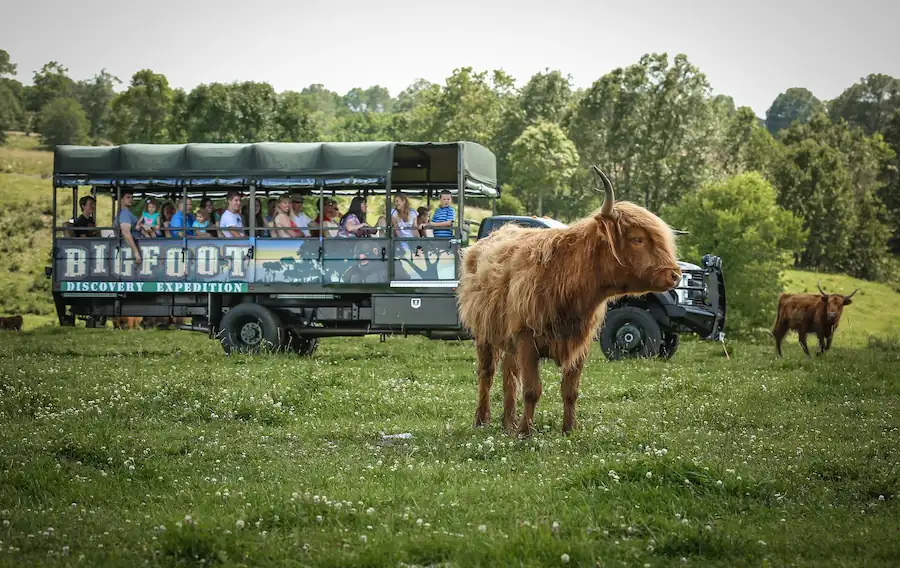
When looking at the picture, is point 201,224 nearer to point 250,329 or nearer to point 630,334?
point 250,329

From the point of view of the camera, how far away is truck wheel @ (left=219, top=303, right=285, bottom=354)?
20812mm

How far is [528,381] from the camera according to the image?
35.3 ft

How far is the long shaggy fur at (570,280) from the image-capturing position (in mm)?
10609

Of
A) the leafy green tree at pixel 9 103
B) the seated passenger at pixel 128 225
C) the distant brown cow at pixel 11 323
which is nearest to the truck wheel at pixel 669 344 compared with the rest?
the seated passenger at pixel 128 225

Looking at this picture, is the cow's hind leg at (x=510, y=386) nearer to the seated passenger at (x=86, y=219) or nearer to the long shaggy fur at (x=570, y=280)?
the long shaggy fur at (x=570, y=280)

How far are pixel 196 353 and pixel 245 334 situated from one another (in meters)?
1.06

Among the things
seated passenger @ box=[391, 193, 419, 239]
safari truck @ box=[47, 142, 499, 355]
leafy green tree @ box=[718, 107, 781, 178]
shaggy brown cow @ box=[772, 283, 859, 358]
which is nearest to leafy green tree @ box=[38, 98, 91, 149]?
leafy green tree @ box=[718, 107, 781, 178]

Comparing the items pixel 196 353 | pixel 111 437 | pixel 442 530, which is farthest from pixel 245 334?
pixel 442 530

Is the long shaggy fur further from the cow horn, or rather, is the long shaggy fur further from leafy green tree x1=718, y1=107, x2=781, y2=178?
leafy green tree x1=718, y1=107, x2=781, y2=178

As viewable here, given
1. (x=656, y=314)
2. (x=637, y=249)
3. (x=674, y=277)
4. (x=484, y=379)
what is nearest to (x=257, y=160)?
(x=656, y=314)

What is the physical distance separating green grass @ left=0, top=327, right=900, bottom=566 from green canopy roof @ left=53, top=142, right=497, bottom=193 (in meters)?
5.62

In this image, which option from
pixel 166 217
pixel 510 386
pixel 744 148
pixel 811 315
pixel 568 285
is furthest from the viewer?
pixel 744 148

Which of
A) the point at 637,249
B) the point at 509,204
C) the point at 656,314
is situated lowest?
the point at 656,314

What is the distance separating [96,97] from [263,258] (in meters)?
98.9
